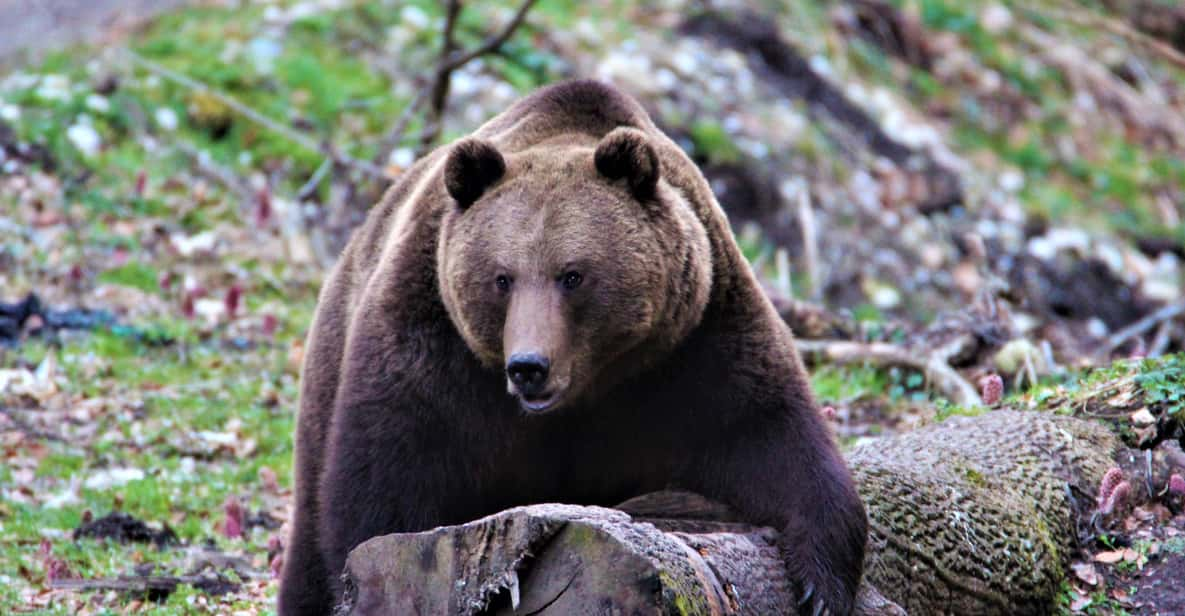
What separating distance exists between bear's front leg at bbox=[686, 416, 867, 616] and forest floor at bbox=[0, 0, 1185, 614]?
4.00 ft

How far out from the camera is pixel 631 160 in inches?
177

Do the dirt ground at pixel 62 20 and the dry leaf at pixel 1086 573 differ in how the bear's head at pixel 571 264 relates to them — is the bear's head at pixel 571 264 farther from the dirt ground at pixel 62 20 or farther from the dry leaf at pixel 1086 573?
the dirt ground at pixel 62 20

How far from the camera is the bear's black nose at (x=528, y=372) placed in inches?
162

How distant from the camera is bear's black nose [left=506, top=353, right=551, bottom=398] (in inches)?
162

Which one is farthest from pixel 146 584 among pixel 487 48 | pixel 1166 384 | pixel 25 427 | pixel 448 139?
pixel 448 139

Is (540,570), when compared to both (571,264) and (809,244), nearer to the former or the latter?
(571,264)

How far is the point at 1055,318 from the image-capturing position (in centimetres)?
1268

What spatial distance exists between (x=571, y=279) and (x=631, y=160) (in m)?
0.45

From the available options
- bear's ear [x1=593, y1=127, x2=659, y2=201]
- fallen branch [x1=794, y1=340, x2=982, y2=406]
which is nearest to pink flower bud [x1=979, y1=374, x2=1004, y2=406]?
fallen branch [x1=794, y1=340, x2=982, y2=406]

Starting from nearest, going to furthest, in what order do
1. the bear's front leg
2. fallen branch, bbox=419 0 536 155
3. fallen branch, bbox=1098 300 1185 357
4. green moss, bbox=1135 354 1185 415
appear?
the bear's front leg < green moss, bbox=1135 354 1185 415 < fallen branch, bbox=1098 300 1185 357 < fallen branch, bbox=419 0 536 155

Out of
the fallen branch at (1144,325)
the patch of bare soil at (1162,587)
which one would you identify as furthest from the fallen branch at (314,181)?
the patch of bare soil at (1162,587)

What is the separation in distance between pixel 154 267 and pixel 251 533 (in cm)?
412

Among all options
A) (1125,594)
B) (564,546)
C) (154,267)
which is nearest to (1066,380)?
(1125,594)

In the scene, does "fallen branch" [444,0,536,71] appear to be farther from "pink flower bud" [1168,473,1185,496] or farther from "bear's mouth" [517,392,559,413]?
"bear's mouth" [517,392,559,413]
